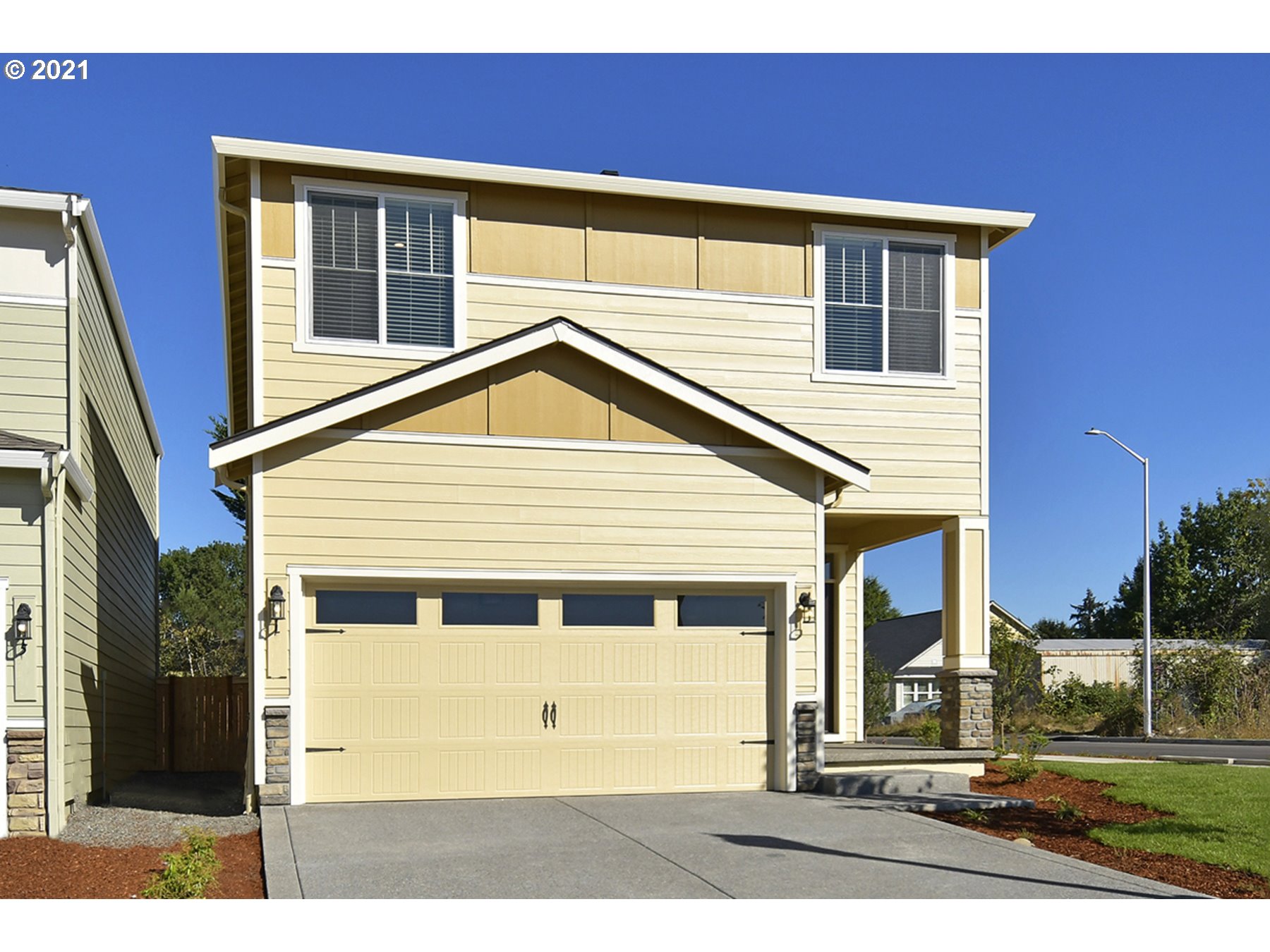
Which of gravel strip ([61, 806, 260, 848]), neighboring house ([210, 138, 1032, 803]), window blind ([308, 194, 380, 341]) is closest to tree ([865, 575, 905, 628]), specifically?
neighboring house ([210, 138, 1032, 803])

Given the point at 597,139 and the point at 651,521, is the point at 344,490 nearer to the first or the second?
the point at 651,521

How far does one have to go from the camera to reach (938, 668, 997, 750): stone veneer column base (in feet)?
49.2

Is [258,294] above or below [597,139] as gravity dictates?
below

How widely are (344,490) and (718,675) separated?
4.27 m

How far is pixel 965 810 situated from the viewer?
11273 millimetres

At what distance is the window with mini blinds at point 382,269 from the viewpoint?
13414mm

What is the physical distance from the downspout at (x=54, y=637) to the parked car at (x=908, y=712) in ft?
85.8

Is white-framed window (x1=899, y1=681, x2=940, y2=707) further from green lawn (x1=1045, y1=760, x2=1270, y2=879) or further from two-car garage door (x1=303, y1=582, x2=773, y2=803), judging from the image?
two-car garage door (x1=303, y1=582, x2=773, y2=803)

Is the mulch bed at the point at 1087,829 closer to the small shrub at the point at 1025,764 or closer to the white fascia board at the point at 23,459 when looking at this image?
the small shrub at the point at 1025,764

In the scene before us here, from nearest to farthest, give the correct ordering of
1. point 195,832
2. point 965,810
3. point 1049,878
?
point 1049,878
point 195,832
point 965,810

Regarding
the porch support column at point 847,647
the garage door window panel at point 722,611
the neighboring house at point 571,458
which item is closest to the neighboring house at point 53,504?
the neighboring house at point 571,458

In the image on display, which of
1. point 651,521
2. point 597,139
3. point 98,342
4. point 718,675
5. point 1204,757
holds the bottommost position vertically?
point 1204,757

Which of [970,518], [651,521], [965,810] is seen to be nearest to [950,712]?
[970,518]

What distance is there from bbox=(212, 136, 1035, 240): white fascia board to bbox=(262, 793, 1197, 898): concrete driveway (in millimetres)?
6734
